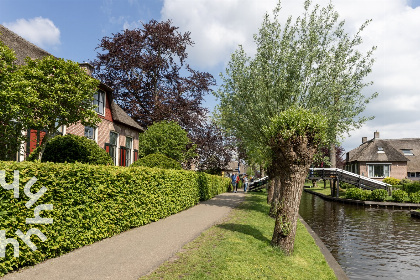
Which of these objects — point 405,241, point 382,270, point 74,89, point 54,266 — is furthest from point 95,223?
point 405,241

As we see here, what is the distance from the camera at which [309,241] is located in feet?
34.0

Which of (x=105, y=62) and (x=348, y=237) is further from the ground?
(x=105, y=62)

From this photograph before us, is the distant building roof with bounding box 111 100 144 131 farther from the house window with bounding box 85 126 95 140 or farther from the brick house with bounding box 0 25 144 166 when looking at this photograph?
the house window with bounding box 85 126 95 140

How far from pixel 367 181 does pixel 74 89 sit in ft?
96.0

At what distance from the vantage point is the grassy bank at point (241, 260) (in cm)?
608

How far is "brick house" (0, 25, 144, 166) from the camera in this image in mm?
Answer: 16281

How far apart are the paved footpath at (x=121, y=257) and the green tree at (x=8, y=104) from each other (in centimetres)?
499

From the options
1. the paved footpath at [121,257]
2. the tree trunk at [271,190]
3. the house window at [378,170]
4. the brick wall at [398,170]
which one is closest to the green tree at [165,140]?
the tree trunk at [271,190]

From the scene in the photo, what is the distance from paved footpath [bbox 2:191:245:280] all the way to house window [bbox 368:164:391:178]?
146ft

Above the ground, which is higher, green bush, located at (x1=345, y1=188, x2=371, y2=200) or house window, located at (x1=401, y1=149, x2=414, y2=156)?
house window, located at (x1=401, y1=149, x2=414, y2=156)

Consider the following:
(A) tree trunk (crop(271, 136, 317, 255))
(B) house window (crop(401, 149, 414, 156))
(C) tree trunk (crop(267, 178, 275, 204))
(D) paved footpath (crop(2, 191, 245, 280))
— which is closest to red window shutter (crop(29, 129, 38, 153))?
(D) paved footpath (crop(2, 191, 245, 280))

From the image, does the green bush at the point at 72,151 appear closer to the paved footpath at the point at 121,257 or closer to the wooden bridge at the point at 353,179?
the paved footpath at the point at 121,257

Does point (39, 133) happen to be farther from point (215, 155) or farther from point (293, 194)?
point (215, 155)

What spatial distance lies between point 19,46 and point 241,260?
15.5 m
